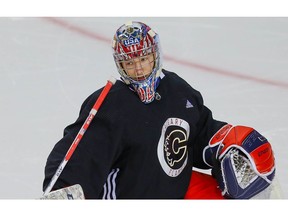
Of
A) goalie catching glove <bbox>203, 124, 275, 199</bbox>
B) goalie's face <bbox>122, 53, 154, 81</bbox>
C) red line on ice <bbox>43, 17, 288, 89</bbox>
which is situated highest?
goalie's face <bbox>122, 53, 154, 81</bbox>

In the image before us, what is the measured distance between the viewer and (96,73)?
427 cm

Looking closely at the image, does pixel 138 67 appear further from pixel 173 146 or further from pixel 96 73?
pixel 96 73

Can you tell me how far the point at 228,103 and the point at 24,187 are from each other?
1.05 meters

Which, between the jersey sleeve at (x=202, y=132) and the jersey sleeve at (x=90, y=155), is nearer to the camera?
the jersey sleeve at (x=90, y=155)

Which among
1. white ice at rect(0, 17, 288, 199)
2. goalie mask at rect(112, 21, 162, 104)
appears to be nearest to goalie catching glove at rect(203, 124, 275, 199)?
goalie mask at rect(112, 21, 162, 104)

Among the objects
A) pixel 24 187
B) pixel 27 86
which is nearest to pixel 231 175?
pixel 24 187

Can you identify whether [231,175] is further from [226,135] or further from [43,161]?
[43,161]

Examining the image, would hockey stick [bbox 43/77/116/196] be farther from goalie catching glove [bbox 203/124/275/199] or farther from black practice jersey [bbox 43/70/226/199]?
goalie catching glove [bbox 203/124/275/199]

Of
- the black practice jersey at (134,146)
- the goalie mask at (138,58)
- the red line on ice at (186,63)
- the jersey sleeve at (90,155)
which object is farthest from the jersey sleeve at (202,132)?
the red line on ice at (186,63)

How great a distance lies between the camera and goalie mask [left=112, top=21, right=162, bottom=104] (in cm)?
289

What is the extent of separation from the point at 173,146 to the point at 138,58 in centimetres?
32

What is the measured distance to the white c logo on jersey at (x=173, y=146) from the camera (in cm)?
293

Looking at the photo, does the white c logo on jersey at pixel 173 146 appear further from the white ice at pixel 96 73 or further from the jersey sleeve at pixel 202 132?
the white ice at pixel 96 73

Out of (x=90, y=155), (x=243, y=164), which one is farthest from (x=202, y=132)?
(x=90, y=155)
